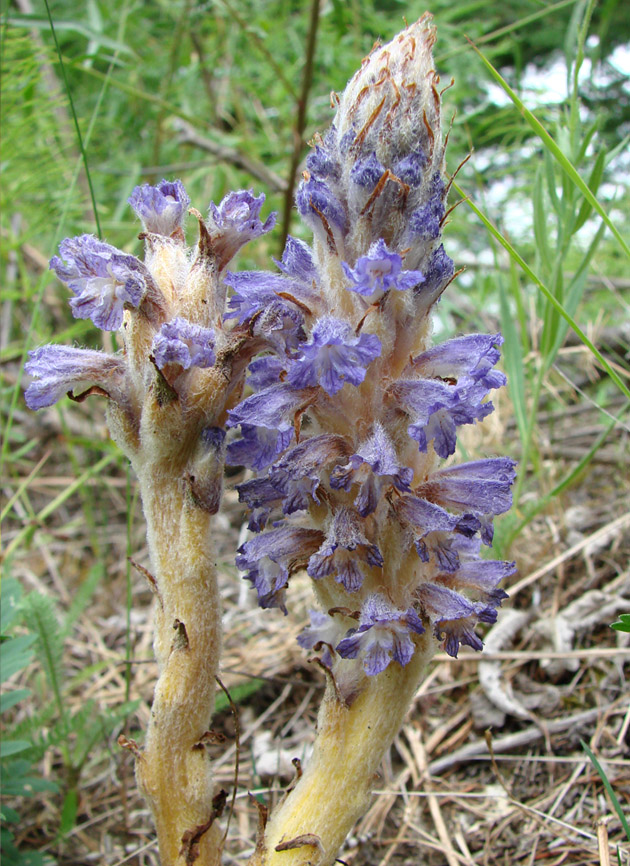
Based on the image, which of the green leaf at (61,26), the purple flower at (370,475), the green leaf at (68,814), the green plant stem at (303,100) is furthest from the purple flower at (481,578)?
the green leaf at (61,26)

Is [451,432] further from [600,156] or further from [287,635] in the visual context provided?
[287,635]

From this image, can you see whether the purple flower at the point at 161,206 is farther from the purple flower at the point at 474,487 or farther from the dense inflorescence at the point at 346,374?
the purple flower at the point at 474,487

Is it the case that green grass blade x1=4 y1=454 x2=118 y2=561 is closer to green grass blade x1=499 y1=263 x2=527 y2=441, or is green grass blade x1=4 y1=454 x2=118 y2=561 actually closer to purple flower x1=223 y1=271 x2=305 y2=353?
purple flower x1=223 y1=271 x2=305 y2=353

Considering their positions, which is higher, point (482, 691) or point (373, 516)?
point (373, 516)

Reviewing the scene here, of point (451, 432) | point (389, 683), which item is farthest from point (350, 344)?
point (389, 683)

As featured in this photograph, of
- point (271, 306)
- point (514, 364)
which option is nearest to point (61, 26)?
point (271, 306)
